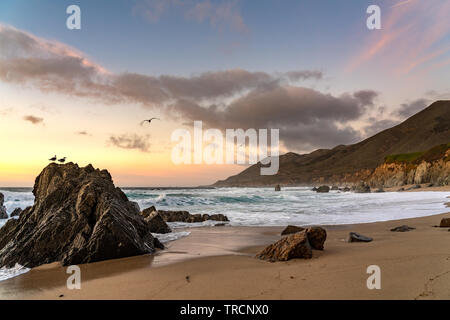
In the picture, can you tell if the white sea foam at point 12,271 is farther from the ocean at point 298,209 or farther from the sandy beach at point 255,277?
the sandy beach at point 255,277

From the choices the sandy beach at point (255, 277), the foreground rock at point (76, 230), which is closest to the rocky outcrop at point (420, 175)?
the sandy beach at point (255, 277)

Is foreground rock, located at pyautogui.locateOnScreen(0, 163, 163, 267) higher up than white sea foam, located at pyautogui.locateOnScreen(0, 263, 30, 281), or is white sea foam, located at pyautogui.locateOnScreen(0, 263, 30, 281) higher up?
foreground rock, located at pyautogui.locateOnScreen(0, 163, 163, 267)

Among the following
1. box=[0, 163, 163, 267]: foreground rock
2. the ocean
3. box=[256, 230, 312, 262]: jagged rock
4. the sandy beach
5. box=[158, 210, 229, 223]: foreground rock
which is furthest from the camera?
box=[158, 210, 229, 223]: foreground rock

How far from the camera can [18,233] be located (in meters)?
8.46

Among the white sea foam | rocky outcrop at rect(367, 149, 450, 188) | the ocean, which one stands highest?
rocky outcrop at rect(367, 149, 450, 188)

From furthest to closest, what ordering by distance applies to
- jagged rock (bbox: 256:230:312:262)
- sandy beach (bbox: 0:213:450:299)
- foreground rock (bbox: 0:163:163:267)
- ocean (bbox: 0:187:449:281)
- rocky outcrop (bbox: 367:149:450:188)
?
rocky outcrop (bbox: 367:149:450:188) → ocean (bbox: 0:187:449:281) → foreground rock (bbox: 0:163:163:267) → jagged rock (bbox: 256:230:312:262) → sandy beach (bbox: 0:213:450:299)

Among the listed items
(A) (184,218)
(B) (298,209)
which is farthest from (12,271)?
(B) (298,209)

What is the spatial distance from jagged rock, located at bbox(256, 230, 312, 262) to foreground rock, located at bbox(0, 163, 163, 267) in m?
3.59

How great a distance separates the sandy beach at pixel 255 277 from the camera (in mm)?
4270

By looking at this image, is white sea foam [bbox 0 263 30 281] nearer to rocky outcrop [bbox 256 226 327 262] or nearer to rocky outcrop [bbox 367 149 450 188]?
rocky outcrop [bbox 256 226 327 262]

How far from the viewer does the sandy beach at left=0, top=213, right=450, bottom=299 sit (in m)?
4.27

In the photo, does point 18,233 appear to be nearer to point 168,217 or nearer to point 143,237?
point 143,237

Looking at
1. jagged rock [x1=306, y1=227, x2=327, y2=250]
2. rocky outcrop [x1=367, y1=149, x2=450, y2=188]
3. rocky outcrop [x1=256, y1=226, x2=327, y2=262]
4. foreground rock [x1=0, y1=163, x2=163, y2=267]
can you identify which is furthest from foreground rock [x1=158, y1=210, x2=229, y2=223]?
rocky outcrop [x1=367, y1=149, x2=450, y2=188]

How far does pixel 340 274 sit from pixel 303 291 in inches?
44.8
